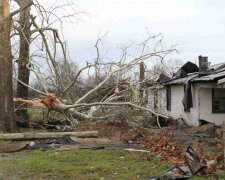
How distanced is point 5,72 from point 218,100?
10312 millimetres

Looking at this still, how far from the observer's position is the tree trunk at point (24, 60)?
1967cm

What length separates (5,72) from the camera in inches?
636

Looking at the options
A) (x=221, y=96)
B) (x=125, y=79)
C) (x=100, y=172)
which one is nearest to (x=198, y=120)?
(x=221, y=96)

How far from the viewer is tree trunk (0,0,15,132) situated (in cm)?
1597

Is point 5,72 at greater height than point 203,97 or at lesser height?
greater

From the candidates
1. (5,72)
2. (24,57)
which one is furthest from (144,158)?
(24,57)

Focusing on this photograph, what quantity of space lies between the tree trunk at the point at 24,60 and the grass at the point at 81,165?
8.58 metres

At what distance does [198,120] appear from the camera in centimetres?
2105

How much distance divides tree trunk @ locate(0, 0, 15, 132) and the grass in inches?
161

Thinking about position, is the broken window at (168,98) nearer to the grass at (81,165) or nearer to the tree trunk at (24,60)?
the tree trunk at (24,60)

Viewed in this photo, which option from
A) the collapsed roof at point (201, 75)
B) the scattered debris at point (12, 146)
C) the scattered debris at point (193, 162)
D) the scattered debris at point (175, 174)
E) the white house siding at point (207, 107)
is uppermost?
the collapsed roof at point (201, 75)

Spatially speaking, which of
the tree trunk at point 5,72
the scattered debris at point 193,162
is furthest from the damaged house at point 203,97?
the scattered debris at point 193,162

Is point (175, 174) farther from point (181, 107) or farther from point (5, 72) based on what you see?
point (181, 107)

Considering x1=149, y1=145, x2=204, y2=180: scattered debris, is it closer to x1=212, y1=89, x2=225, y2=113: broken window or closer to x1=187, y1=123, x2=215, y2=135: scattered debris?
x1=187, y1=123, x2=215, y2=135: scattered debris
